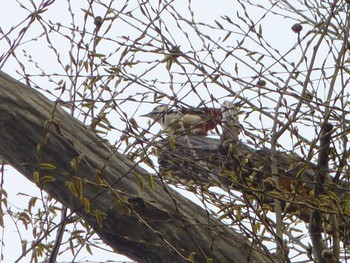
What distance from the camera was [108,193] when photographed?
2.27m

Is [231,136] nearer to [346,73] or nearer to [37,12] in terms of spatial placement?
[346,73]

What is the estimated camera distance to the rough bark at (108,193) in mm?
2271

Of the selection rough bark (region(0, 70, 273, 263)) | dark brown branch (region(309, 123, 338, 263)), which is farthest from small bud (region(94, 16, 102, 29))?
dark brown branch (region(309, 123, 338, 263))

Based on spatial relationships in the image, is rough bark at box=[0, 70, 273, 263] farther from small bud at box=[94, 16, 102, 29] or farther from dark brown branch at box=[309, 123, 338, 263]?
small bud at box=[94, 16, 102, 29]

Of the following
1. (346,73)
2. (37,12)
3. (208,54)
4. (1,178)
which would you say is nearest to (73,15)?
(37,12)

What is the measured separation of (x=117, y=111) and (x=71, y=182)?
33 cm

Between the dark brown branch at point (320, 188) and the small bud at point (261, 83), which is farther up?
the small bud at point (261, 83)

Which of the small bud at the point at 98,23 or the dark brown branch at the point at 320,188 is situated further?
the small bud at the point at 98,23

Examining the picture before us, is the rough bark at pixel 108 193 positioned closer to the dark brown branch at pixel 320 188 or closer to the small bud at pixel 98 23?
the dark brown branch at pixel 320 188

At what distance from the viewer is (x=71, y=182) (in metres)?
2.21

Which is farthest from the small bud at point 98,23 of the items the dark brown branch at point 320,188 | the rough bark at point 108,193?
the dark brown branch at point 320,188

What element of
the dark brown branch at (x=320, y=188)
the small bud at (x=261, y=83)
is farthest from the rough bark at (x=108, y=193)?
the small bud at (x=261, y=83)

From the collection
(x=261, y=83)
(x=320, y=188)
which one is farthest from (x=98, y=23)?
(x=320, y=188)

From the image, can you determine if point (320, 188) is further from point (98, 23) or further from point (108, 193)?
point (98, 23)
